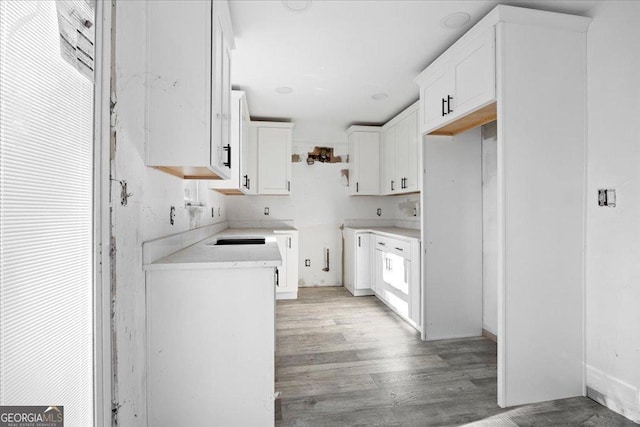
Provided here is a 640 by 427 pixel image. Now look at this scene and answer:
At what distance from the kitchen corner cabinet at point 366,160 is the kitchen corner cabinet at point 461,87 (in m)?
1.68

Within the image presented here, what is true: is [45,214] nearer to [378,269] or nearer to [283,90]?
[283,90]

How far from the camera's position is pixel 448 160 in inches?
112

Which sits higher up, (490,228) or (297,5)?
(297,5)

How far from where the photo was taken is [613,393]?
180 centimetres

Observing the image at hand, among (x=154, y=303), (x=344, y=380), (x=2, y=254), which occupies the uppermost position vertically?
(x=2, y=254)

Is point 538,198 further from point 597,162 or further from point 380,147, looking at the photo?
point 380,147

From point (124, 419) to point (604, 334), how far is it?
2615mm

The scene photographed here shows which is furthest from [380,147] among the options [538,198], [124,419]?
[124,419]

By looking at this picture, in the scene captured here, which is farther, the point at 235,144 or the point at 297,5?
the point at 235,144

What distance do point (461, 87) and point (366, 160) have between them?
2292 millimetres

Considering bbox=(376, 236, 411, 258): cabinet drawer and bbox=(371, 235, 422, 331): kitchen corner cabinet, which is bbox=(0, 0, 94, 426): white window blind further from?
bbox=(376, 236, 411, 258): cabinet drawer

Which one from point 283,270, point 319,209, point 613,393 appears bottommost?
point 613,393

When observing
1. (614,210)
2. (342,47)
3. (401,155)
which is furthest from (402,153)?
(614,210)

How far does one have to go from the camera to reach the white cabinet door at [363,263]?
4160mm
